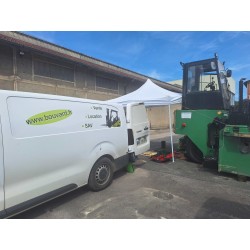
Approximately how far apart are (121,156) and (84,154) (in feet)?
4.17

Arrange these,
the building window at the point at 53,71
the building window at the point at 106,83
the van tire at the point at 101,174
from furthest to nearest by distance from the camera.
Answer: the building window at the point at 106,83 < the building window at the point at 53,71 < the van tire at the point at 101,174

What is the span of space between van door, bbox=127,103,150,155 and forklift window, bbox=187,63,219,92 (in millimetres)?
1861

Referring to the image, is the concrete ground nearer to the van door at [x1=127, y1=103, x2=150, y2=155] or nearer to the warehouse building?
the van door at [x1=127, y1=103, x2=150, y2=155]

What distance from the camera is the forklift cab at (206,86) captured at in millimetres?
5707

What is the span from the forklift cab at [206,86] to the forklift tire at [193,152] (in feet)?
3.76

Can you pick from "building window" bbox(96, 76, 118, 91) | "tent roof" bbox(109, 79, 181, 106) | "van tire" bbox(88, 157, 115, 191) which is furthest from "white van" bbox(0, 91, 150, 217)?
"building window" bbox(96, 76, 118, 91)

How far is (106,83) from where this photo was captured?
44.6 ft

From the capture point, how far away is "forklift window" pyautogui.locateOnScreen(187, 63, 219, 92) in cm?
581

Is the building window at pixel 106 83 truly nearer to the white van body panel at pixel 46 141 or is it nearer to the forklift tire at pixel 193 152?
the forklift tire at pixel 193 152

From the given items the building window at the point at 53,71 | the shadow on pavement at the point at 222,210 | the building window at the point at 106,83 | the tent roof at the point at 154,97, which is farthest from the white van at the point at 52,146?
the building window at the point at 106,83

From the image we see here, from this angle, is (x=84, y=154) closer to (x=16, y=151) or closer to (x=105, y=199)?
(x=105, y=199)

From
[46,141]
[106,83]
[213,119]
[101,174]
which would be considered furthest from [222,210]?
[106,83]

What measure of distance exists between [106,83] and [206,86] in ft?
Result: 28.5

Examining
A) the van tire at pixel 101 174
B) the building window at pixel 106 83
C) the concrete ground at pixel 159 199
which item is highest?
the building window at pixel 106 83
